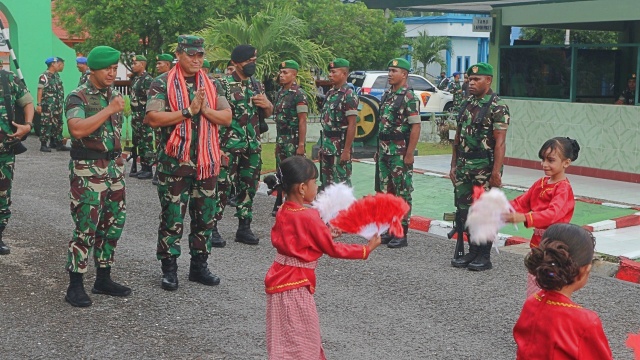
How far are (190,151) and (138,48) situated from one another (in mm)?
16748

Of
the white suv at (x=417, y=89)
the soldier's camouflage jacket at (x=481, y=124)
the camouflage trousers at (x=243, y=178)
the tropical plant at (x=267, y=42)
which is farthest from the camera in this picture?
the white suv at (x=417, y=89)

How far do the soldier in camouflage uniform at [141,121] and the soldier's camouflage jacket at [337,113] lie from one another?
366cm

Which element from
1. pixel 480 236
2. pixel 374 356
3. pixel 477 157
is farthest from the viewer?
pixel 477 157

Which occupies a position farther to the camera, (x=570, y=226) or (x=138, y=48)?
(x=138, y=48)

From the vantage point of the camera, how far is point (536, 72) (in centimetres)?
1564

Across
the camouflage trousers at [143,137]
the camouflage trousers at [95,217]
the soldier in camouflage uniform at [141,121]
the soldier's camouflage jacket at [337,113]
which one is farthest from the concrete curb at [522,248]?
the camouflage trousers at [143,137]

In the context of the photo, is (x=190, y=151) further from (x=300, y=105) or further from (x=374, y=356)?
(x=300, y=105)

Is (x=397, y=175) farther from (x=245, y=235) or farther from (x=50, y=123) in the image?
(x=50, y=123)

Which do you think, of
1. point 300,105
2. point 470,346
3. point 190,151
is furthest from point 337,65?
point 470,346

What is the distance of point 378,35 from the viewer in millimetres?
34438

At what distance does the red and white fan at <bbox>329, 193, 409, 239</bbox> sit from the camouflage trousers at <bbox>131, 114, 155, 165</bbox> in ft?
31.4

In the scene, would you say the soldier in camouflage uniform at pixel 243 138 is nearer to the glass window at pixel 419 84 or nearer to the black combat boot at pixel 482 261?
the black combat boot at pixel 482 261

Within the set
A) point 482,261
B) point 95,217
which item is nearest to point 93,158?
point 95,217

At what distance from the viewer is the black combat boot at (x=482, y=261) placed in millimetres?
8328
